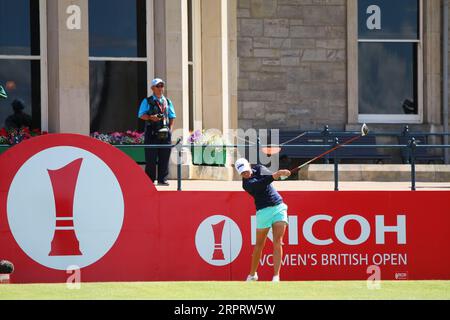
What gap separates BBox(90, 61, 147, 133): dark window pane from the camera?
20.1m

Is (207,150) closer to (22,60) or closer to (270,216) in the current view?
(22,60)

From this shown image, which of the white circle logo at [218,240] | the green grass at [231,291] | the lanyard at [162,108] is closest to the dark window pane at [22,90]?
the lanyard at [162,108]

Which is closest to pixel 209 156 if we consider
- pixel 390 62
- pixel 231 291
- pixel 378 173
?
pixel 378 173

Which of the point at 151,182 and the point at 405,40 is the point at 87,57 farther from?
the point at 405,40

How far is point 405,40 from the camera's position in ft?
80.7

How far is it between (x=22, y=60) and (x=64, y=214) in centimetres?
355

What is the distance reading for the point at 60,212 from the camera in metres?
17.2

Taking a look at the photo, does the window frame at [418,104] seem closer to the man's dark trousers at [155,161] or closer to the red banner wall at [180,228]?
the red banner wall at [180,228]

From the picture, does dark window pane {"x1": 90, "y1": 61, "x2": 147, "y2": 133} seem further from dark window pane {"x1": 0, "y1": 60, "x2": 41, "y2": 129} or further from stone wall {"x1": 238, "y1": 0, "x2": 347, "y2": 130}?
Result: stone wall {"x1": 238, "y1": 0, "x2": 347, "y2": 130}

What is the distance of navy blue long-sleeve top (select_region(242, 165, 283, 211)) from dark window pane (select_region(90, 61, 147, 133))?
4.04m

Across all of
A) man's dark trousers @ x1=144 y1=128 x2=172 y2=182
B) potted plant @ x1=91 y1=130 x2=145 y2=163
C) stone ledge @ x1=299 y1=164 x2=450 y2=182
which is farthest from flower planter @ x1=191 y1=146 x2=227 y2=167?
man's dark trousers @ x1=144 y1=128 x2=172 y2=182

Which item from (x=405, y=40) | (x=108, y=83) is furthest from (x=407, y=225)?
(x=405, y=40)

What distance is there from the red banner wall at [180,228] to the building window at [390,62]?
6173mm
